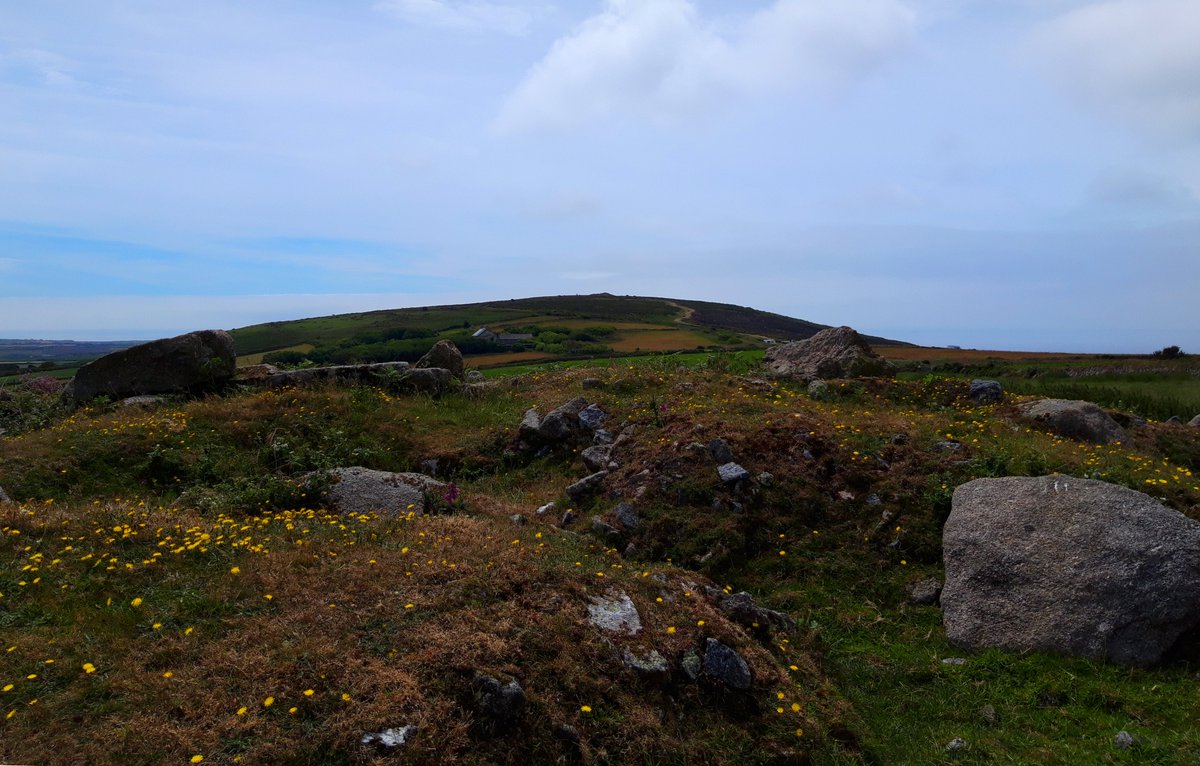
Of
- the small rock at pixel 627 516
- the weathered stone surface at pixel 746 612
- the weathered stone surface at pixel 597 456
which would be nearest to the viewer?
the weathered stone surface at pixel 746 612

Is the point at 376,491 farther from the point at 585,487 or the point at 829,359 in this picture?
the point at 829,359

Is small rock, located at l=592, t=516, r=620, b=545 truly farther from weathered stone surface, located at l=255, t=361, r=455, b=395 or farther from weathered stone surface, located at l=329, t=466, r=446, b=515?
weathered stone surface, located at l=255, t=361, r=455, b=395

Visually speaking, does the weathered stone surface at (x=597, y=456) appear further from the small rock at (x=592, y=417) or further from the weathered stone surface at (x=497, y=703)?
the weathered stone surface at (x=497, y=703)

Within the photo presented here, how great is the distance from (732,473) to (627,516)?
1.92 m

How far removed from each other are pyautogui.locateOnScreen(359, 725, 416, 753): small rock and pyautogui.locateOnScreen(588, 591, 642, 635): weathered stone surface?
6.89ft

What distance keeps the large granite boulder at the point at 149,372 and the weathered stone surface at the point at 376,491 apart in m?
8.96

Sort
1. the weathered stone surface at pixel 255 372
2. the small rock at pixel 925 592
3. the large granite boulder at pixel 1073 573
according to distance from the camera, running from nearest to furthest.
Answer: the large granite boulder at pixel 1073 573
the small rock at pixel 925 592
the weathered stone surface at pixel 255 372

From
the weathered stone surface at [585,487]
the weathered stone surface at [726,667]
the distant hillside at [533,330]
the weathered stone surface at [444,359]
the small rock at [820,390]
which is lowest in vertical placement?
the weathered stone surface at [726,667]

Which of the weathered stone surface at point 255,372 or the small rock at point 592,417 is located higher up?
the weathered stone surface at point 255,372

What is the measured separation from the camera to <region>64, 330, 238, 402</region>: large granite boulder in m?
17.6

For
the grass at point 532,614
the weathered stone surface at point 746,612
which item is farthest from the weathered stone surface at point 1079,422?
the weathered stone surface at point 746,612

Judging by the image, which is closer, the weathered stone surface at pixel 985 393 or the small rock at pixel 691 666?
the small rock at pixel 691 666

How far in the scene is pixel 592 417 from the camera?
15266mm

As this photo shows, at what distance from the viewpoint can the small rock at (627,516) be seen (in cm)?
1077
